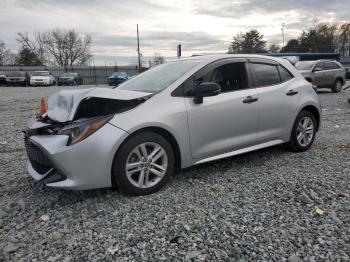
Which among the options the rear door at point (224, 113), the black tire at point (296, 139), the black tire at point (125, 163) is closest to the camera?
the black tire at point (125, 163)

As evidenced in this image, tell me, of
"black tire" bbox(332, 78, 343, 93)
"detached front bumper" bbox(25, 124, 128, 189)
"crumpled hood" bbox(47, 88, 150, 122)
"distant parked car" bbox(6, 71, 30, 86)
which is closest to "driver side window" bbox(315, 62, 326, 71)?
"black tire" bbox(332, 78, 343, 93)

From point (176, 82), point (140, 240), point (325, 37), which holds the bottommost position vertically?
point (140, 240)

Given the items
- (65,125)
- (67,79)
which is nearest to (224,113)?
(65,125)

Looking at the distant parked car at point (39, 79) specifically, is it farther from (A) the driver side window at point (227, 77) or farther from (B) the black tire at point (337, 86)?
(A) the driver side window at point (227, 77)

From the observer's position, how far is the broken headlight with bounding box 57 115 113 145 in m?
3.49

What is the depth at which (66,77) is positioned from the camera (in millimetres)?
36094

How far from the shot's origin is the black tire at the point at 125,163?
3.64 m

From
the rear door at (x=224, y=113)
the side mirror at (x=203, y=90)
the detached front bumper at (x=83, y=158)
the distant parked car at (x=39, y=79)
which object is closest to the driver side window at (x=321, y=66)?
the rear door at (x=224, y=113)

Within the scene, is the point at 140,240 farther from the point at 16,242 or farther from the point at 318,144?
the point at 318,144

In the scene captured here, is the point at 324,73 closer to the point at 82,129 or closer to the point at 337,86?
the point at 337,86

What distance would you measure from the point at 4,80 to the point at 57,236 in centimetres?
3506

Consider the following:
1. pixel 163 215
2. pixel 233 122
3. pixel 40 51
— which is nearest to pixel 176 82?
pixel 233 122

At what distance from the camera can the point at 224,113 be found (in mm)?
4379

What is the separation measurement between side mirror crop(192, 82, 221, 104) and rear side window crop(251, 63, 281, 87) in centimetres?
103
